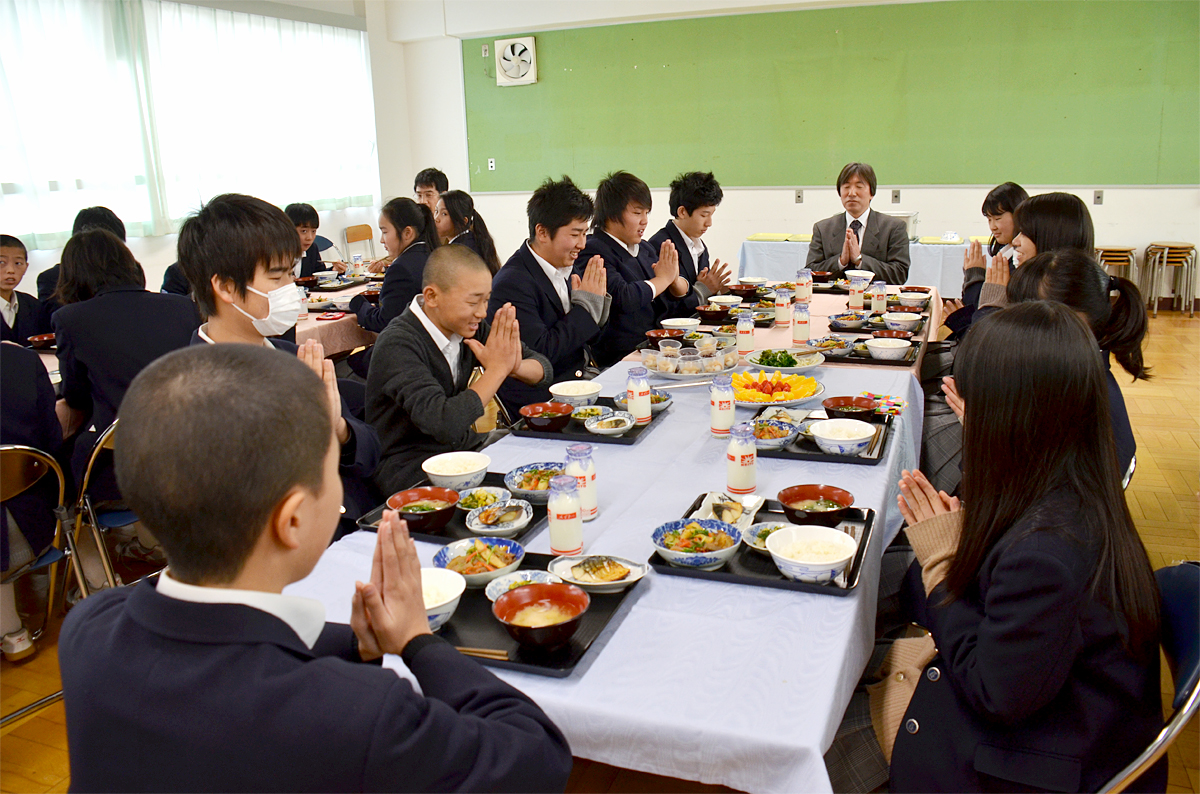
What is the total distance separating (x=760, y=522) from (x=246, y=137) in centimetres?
681

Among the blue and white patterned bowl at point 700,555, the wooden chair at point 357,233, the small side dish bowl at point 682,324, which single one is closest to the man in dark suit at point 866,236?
the small side dish bowl at point 682,324

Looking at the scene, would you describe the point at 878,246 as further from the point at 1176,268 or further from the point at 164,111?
Answer: the point at 164,111

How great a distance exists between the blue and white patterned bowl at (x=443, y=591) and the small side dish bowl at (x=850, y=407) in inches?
49.5

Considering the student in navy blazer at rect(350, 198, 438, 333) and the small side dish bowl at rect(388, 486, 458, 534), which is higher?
the student in navy blazer at rect(350, 198, 438, 333)

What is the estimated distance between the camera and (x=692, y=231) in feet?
15.0

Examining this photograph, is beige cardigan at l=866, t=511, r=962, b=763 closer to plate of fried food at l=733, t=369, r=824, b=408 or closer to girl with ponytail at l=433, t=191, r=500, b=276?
plate of fried food at l=733, t=369, r=824, b=408

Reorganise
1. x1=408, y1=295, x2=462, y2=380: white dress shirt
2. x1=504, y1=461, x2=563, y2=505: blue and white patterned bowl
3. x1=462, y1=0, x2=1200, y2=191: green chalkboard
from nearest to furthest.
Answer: x1=504, y1=461, x2=563, y2=505: blue and white patterned bowl, x1=408, y1=295, x2=462, y2=380: white dress shirt, x1=462, y1=0, x2=1200, y2=191: green chalkboard

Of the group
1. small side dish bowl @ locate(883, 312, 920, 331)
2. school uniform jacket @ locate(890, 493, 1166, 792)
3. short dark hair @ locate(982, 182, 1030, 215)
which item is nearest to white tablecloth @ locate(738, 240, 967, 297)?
short dark hair @ locate(982, 182, 1030, 215)

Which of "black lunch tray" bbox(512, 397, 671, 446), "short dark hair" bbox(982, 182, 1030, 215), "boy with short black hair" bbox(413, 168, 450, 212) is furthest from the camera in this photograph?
"boy with short black hair" bbox(413, 168, 450, 212)

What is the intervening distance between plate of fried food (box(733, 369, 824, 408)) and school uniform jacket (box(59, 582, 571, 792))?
1738mm

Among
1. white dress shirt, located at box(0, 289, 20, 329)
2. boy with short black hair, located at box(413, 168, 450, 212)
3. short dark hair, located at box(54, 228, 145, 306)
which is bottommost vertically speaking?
white dress shirt, located at box(0, 289, 20, 329)

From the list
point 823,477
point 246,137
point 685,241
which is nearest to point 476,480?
point 823,477

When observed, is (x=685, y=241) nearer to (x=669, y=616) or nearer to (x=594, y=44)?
(x=669, y=616)

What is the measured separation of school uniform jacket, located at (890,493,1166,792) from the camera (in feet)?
3.87
